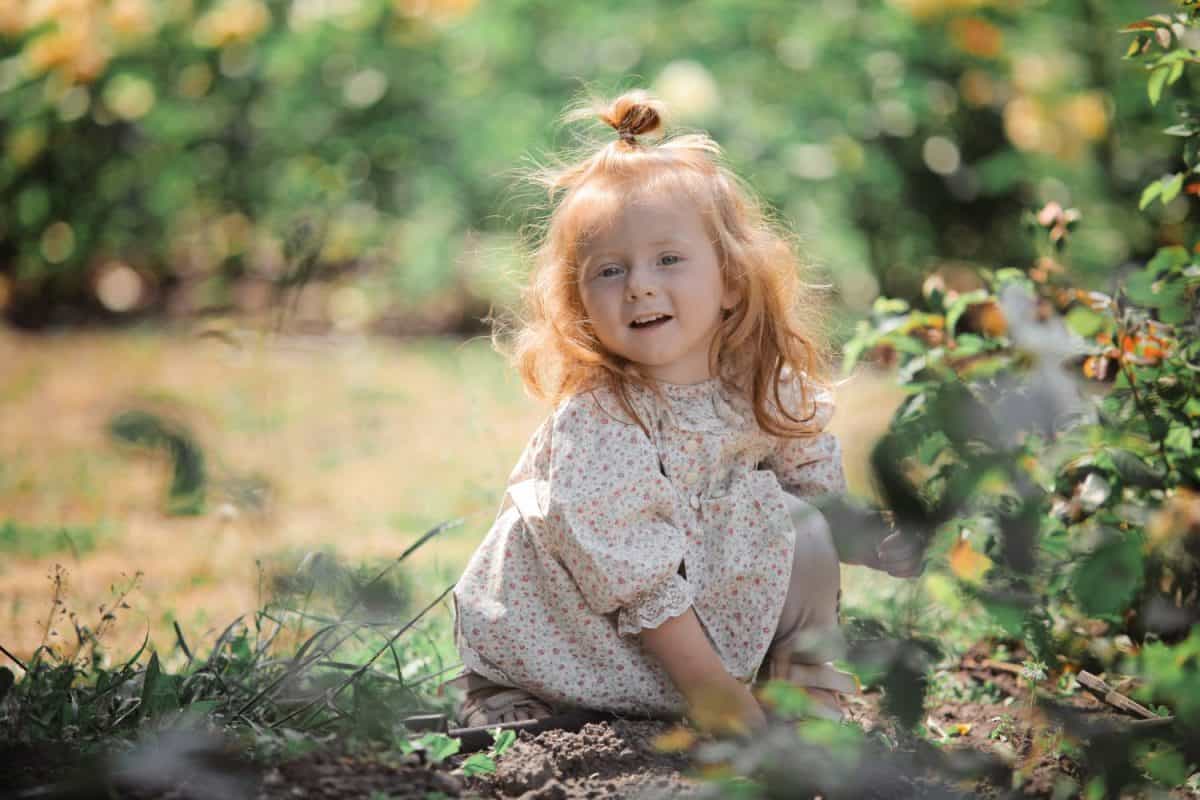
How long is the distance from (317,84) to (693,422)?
4.10 metres

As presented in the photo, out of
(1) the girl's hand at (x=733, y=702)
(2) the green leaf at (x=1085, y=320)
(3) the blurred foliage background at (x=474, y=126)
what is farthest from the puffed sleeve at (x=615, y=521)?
(3) the blurred foliage background at (x=474, y=126)

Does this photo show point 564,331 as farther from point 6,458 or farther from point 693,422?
point 6,458

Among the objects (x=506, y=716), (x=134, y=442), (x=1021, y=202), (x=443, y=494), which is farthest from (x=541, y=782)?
(x=1021, y=202)

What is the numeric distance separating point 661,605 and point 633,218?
64 cm

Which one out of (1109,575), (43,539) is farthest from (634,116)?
(43,539)

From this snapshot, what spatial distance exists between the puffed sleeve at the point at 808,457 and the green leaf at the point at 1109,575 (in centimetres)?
108

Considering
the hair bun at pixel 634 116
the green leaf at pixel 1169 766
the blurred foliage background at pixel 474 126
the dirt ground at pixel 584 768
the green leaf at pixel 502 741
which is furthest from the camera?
the blurred foliage background at pixel 474 126

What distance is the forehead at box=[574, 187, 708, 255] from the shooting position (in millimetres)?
2311

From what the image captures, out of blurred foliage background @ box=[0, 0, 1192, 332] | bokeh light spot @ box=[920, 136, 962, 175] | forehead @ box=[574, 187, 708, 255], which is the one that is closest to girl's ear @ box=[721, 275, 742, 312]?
forehead @ box=[574, 187, 708, 255]

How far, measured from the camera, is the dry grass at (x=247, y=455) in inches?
133

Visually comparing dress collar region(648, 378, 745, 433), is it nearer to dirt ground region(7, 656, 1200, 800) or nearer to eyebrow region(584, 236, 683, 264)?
eyebrow region(584, 236, 683, 264)

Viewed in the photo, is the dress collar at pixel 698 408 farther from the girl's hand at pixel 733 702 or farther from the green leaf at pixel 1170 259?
the green leaf at pixel 1170 259

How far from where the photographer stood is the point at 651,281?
7.51ft

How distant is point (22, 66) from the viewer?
6.00 metres
